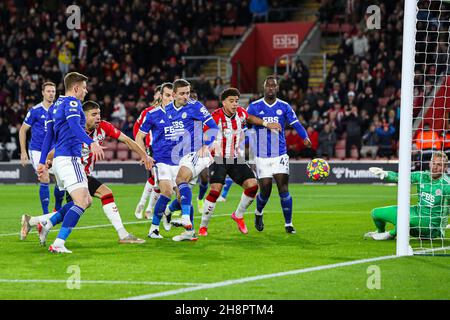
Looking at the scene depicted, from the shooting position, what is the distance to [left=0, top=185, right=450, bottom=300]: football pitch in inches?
330

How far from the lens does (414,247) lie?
12047mm

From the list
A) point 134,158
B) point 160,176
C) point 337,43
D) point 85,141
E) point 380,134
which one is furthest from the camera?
point 337,43

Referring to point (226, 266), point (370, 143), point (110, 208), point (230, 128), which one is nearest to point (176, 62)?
point (370, 143)

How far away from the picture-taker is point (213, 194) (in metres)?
13.8

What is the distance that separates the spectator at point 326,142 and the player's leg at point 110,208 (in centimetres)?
1685

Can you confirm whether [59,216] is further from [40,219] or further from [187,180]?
[187,180]

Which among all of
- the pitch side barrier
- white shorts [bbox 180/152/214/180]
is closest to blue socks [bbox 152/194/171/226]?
white shorts [bbox 180/152/214/180]

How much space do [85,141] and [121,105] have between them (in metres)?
21.0

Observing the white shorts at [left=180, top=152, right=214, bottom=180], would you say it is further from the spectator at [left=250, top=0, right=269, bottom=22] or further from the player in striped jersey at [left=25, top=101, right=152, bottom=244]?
the spectator at [left=250, top=0, right=269, bottom=22]

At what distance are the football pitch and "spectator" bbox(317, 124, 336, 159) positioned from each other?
12.7 metres

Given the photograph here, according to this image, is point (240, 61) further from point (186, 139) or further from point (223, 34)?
point (186, 139)

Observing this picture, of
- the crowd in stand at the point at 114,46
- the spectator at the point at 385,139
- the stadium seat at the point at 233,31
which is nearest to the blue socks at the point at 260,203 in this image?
the spectator at the point at 385,139

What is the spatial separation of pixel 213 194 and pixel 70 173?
2.97 meters
